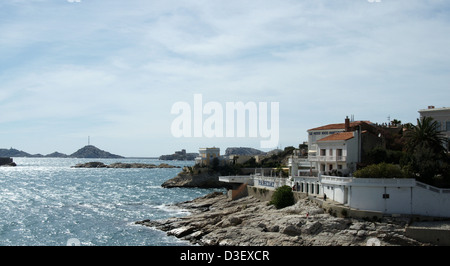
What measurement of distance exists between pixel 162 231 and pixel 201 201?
80.1 feet

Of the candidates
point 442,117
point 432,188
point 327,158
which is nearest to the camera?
point 432,188

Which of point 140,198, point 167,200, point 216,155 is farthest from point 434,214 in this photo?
point 216,155

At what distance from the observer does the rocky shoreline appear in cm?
3822

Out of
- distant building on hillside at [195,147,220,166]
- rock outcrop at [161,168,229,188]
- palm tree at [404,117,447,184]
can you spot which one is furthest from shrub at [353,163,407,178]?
distant building on hillside at [195,147,220,166]

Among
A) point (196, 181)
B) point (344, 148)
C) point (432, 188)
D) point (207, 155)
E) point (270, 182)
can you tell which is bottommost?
point (196, 181)

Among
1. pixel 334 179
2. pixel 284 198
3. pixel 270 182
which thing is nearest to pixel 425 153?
pixel 334 179

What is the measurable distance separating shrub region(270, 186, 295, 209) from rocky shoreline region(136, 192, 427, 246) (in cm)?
98

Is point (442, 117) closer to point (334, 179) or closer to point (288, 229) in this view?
point (334, 179)

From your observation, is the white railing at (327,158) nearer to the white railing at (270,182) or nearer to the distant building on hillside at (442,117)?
the white railing at (270,182)

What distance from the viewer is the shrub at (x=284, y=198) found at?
168 ft

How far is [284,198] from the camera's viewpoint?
169ft

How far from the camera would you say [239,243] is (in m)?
40.9

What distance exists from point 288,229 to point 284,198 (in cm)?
1108
